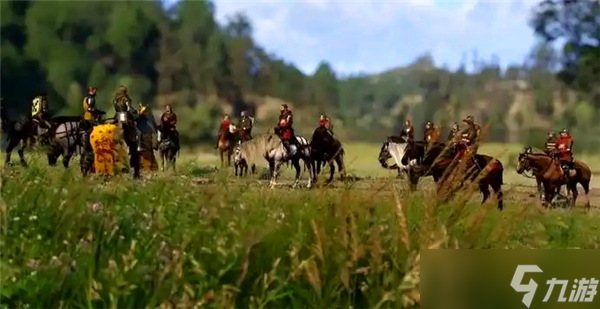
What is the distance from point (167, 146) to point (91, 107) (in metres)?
1.27

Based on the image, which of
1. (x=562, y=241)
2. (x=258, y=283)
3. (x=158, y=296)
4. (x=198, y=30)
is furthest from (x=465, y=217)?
(x=198, y=30)

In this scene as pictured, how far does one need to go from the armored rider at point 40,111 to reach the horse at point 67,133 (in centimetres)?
20

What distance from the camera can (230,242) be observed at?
15.8ft

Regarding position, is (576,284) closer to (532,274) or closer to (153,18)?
(532,274)

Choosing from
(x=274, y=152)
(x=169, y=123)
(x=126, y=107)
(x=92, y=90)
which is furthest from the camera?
(x=274, y=152)

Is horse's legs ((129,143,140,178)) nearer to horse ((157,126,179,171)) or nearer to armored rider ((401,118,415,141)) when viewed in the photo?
horse ((157,126,179,171))

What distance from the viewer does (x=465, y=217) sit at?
212 inches

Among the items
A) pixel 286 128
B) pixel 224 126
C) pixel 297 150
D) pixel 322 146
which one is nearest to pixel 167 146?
pixel 224 126

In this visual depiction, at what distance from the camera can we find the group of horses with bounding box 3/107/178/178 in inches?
380

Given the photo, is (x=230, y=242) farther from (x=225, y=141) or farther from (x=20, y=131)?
(x=20, y=131)

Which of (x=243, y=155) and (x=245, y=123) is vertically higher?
(x=245, y=123)

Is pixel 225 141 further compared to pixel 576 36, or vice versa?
pixel 576 36

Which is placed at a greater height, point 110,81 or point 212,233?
point 110,81

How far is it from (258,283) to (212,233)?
0.52 metres
